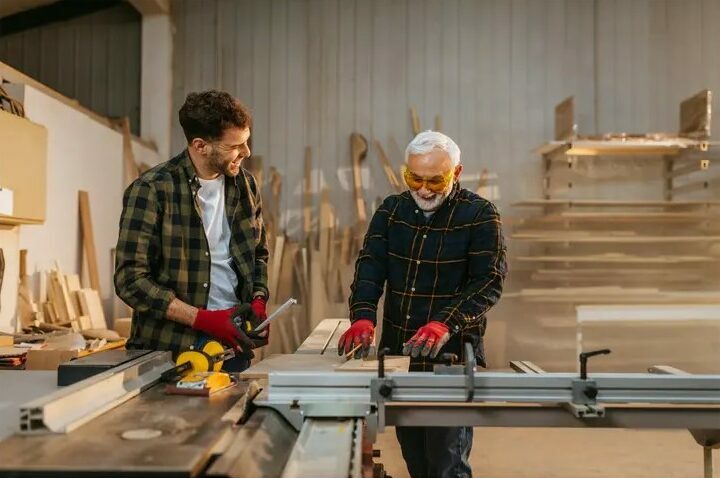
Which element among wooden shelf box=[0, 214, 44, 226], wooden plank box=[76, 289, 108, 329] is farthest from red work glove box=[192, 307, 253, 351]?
wooden plank box=[76, 289, 108, 329]

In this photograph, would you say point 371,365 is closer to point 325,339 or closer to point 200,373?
point 200,373

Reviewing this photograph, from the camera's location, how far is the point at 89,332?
13.0 ft

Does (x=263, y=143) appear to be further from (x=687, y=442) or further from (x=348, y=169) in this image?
(x=687, y=442)

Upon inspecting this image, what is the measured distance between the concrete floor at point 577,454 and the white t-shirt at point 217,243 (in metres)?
1.79

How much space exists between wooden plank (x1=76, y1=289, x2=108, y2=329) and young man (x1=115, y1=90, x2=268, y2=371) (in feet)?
8.07

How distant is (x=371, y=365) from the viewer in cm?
173

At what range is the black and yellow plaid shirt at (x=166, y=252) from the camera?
1864 mm

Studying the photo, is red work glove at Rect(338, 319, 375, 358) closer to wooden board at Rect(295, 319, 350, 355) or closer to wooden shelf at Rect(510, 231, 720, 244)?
wooden board at Rect(295, 319, 350, 355)

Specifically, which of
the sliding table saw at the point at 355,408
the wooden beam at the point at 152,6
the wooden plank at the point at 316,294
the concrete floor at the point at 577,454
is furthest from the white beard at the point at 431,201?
the wooden beam at the point at 152,6

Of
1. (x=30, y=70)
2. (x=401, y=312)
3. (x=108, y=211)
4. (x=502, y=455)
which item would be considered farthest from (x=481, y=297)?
(x=30, y=70)

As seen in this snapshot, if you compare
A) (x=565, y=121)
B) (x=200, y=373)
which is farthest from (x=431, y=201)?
(x=565, y=121)

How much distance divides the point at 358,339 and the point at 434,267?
1.06 ft

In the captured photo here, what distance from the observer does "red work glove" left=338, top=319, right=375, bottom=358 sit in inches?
77.3

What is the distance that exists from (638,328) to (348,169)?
2.67 meters
